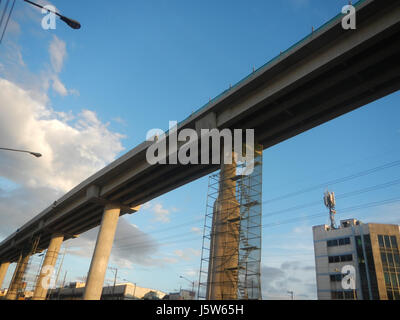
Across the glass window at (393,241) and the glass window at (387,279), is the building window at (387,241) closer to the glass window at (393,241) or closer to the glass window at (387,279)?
the glass window at (393,241)

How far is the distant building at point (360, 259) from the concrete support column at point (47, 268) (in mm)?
50272

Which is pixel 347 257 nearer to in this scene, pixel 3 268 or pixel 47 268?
pixel 47 268

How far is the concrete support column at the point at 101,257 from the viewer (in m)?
40.2

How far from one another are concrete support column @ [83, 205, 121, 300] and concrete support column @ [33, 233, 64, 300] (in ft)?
82.3

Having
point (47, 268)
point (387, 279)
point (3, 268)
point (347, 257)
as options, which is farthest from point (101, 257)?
point (3, 268)

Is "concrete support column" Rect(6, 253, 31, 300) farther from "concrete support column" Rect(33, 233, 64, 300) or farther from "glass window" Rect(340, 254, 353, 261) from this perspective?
"glass window" Rect(340, 254, 353, 261)

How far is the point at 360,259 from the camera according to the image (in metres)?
56.3

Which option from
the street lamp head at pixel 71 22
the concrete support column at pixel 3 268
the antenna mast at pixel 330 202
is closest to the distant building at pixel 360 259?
the antenna mast at pixel 330 202

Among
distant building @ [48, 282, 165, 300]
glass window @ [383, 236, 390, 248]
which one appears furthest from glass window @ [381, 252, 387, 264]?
distant building @ [48, 282, 165, 300]

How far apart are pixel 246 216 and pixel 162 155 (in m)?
11.1

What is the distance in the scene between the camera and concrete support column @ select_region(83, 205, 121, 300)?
40.2m

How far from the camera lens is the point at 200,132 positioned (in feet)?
96.2
